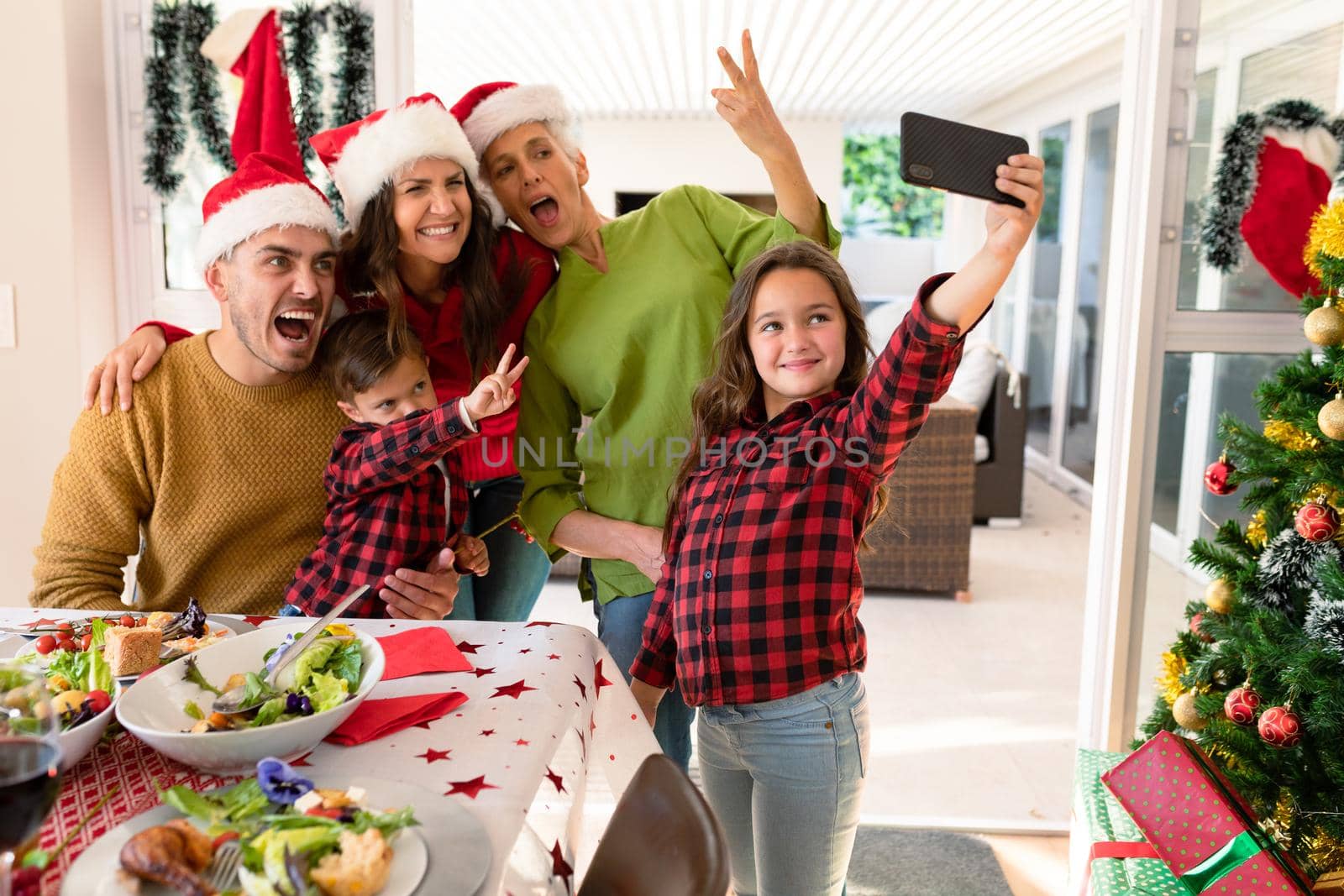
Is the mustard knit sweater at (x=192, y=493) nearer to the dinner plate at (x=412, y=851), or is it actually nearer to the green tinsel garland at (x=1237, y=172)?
the dinner plate at (x=412, y=851)

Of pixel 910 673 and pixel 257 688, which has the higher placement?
pixel 257 688

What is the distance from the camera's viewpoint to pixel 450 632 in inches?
52.7

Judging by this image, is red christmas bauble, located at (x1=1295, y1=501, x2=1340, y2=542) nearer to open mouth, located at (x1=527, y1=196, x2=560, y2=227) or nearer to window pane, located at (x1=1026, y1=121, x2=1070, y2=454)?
open mouth, located at (x1=527, y1=196, x2=560, y2=227)

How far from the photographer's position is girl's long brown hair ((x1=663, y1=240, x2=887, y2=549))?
1454 millimetres

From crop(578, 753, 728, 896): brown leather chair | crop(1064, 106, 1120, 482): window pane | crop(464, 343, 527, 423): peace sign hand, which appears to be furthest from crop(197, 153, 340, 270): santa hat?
crop(1064, 106, 1120, 482): window pane

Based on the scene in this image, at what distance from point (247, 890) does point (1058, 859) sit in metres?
2.02

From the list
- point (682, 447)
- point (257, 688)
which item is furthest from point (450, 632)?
point (682, 447)

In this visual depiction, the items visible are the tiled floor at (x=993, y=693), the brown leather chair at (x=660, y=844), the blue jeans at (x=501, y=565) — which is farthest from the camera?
the tiled floor at (x=993, y=693)

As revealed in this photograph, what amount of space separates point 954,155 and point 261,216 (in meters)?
1.10

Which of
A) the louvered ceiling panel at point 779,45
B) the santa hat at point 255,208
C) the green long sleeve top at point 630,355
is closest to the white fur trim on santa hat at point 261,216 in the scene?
the santa hat at point 255,208

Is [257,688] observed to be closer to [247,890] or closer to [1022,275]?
[247,890]

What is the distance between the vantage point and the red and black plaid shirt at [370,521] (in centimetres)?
154

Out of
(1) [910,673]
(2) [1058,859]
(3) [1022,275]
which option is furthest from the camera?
(3) [1022,275]

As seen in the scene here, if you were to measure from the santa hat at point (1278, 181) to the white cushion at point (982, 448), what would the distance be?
10.3 ft
